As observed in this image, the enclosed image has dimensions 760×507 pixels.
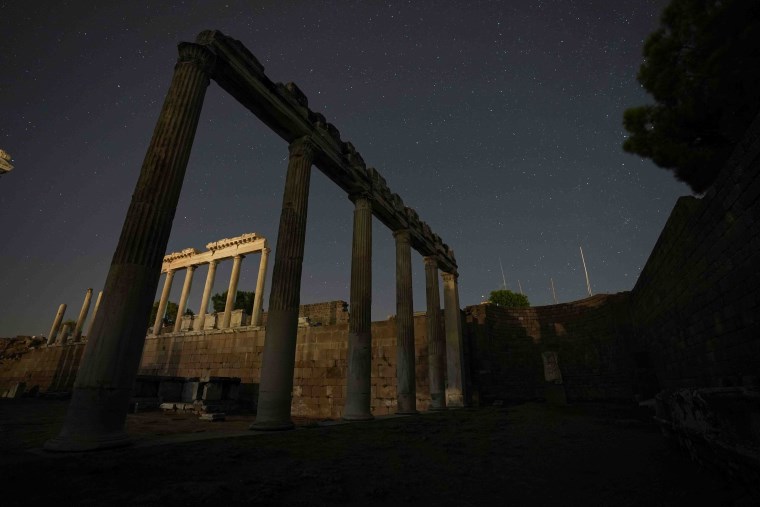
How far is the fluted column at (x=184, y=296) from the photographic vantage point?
89.5 ft

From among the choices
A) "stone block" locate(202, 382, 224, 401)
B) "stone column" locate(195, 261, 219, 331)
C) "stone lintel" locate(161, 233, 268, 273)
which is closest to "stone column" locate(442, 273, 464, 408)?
"stone block" locate(202, 382, 224, 401)

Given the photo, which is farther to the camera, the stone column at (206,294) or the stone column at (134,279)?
the stone column at (206,294)

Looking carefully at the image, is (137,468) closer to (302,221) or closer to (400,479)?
(400,479)

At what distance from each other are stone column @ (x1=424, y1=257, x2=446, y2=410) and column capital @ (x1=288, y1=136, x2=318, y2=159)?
8.59m

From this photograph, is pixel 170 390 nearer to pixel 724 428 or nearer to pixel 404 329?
pixel 404 329

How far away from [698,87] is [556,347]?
49.5ft

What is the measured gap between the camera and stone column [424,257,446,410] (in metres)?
13.9

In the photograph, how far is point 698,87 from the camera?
439 inches

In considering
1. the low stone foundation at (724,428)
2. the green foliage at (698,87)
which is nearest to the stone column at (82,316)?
the low stone foundation at (724,428)

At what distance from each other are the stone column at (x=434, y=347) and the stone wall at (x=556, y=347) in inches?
181

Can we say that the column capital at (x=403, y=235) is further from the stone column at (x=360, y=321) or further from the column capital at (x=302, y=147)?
the column capital at (x=302, y=147)

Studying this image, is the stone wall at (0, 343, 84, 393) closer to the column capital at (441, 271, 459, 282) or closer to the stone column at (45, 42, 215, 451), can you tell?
the column capital at (441, 271, 459, 282)

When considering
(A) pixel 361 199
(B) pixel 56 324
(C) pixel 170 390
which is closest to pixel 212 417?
(C) pixel 170 390

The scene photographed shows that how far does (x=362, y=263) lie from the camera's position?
11281 mm
